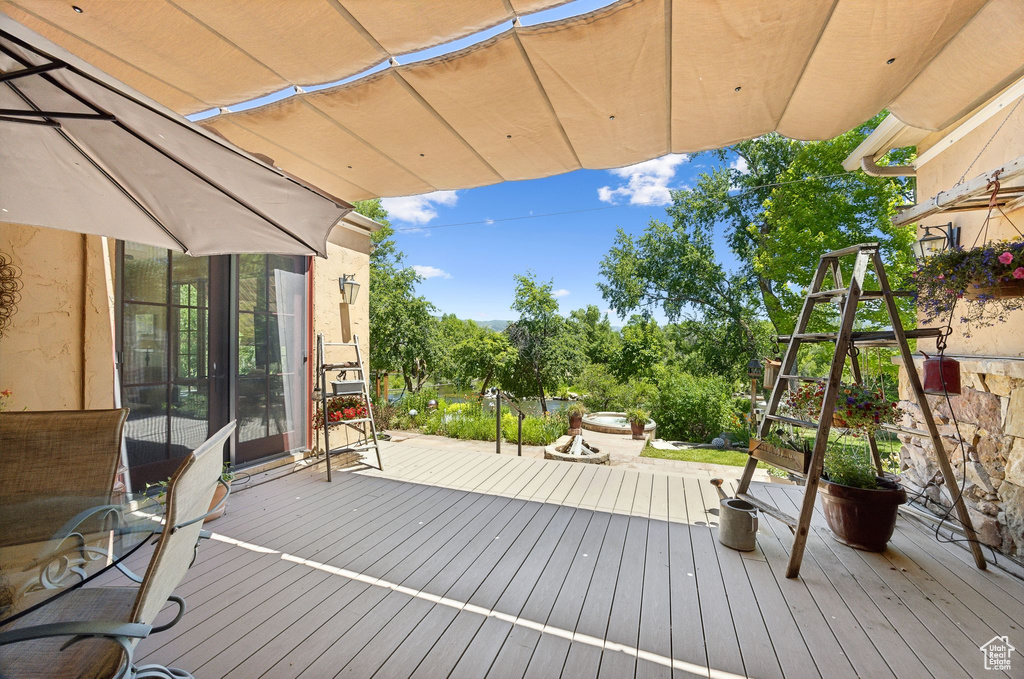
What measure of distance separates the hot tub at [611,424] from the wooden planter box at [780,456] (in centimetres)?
587

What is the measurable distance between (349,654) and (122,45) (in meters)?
2.22

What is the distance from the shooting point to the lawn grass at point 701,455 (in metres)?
6.64

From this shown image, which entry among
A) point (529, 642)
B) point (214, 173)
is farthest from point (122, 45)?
point (529, 642)

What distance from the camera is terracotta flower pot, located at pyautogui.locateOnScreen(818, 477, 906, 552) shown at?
2.35 m

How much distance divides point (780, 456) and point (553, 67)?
2.23 meters

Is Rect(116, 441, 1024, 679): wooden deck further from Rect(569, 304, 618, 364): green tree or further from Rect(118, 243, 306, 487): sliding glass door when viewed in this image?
Rect(569, 304, 618, 364): green tree

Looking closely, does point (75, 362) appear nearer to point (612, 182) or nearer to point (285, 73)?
point (285, 73)

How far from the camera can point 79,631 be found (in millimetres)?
932

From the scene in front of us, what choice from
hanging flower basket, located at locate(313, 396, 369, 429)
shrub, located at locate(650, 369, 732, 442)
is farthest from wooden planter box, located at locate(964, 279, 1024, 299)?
shrub, located at locate(650, 369, 732, 442)

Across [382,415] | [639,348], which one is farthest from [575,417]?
[639,348]

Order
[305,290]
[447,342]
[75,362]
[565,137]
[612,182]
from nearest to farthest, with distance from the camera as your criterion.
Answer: [565,137], [75,362], [305,290], [447,342], [612,182]

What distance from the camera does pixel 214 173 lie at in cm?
162

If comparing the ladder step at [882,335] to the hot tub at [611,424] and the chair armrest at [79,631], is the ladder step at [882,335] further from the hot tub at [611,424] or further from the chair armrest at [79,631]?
the hot tub at [611,424]

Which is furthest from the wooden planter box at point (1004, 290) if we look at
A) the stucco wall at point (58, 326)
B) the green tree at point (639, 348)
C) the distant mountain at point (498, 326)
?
the green tree at point (639, 348)
